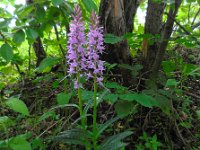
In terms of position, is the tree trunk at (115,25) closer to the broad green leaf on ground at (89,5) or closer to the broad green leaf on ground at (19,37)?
the broad green leaf on ground at (19,37)

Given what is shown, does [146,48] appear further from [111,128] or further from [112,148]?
[112,148]

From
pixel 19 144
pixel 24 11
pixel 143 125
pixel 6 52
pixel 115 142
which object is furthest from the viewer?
pixel 143 125

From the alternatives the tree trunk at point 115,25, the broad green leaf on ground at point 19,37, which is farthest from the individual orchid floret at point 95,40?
the tree trunk at point 115,25

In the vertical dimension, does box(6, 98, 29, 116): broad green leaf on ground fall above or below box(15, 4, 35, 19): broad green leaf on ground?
below

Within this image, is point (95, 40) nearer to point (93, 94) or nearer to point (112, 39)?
point (93, 94)

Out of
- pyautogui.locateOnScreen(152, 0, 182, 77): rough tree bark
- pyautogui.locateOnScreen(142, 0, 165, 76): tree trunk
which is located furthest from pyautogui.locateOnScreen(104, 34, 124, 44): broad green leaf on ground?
pyautogui.locateOnScreen(142, 0, 165, 76): tree trunk

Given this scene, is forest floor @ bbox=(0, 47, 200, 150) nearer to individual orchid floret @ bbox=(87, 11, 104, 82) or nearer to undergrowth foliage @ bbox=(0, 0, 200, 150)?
A: undergrowth foliage @ bbox=(0, 0, 200, 150)

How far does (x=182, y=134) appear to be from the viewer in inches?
105

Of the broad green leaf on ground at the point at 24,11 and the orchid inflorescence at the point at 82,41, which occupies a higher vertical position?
the broad green leaf on ground at the point at 24,11

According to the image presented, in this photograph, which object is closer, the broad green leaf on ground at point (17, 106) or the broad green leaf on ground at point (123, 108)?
the broad green leaf on ground at point (17, 106)

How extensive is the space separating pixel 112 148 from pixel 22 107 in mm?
622

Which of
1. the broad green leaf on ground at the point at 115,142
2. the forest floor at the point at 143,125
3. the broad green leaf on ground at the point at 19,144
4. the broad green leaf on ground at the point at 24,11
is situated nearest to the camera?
the broad green leaf on ground at the point at 19,144

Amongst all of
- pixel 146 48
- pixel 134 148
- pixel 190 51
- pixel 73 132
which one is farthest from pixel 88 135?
pixel 190 51

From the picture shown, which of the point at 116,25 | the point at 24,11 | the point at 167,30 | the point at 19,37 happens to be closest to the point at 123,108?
the point at 167,30
